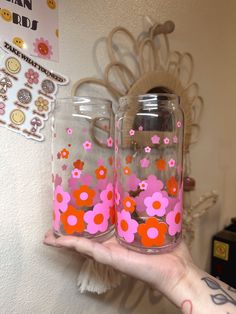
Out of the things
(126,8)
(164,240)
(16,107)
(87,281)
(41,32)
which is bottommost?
(87,281)

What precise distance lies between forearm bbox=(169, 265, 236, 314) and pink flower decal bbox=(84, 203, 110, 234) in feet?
0.59

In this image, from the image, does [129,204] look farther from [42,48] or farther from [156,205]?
[42,48]

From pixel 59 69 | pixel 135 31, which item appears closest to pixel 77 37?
pixel 59 69

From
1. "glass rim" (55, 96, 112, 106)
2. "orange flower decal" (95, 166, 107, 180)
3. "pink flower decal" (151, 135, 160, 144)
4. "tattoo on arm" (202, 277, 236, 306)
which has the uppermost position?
"glass rim" (55, 96, 112, 106)

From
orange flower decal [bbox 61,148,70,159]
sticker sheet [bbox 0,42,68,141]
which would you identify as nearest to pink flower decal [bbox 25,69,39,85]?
sticker sheet [bbox 0,42,68,141]

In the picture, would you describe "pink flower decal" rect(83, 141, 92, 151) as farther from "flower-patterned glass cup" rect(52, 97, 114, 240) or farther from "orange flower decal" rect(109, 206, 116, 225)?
"orange flower decal" rect(109, 206, 116, 225)

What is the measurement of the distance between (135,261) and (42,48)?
0.44 metres

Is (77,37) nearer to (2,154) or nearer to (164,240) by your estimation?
(2,154)

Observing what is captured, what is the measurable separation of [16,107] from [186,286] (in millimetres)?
464

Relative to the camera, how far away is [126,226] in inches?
19.7

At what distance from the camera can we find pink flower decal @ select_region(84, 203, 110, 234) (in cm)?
52

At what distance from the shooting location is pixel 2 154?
51 centimetres

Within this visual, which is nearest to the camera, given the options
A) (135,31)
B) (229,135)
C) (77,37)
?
(77,37)

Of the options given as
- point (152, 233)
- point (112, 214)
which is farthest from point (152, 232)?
point (112, 214)
